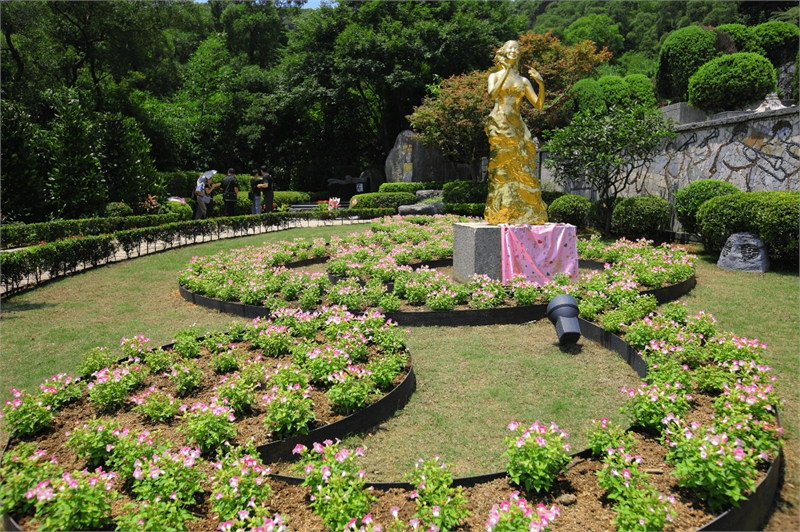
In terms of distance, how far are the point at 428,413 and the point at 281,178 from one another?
105ft

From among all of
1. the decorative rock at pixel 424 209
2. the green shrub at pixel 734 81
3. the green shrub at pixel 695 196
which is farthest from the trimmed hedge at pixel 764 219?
the decorative rock at pixel 424 209

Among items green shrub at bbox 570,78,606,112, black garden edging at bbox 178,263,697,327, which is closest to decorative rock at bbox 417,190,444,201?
green shrub at bbox 570,78,606,112

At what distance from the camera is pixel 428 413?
185 inches

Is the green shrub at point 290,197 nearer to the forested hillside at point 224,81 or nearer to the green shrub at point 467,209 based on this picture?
the forested hillside at point 224,81

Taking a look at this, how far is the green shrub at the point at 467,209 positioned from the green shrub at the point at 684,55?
10111 mm

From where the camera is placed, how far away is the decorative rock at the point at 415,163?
89.6 feet

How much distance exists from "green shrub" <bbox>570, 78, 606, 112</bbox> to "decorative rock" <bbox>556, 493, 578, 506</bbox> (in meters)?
22.2

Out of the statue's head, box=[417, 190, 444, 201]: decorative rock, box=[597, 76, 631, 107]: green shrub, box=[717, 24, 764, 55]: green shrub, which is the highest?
box=[717, 24, 764, 55]: green shrub

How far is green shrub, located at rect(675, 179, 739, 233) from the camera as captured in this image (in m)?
10.7

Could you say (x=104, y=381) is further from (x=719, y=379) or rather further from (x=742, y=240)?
(x=742, y=240)

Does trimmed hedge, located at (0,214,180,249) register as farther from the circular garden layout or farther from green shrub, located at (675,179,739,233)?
green shrub, located at (675,179,739,233)

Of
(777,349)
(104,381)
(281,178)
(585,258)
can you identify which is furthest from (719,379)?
(281,178)

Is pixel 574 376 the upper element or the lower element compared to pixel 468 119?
lower

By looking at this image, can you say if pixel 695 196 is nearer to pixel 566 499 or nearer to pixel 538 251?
pixel 538 251
